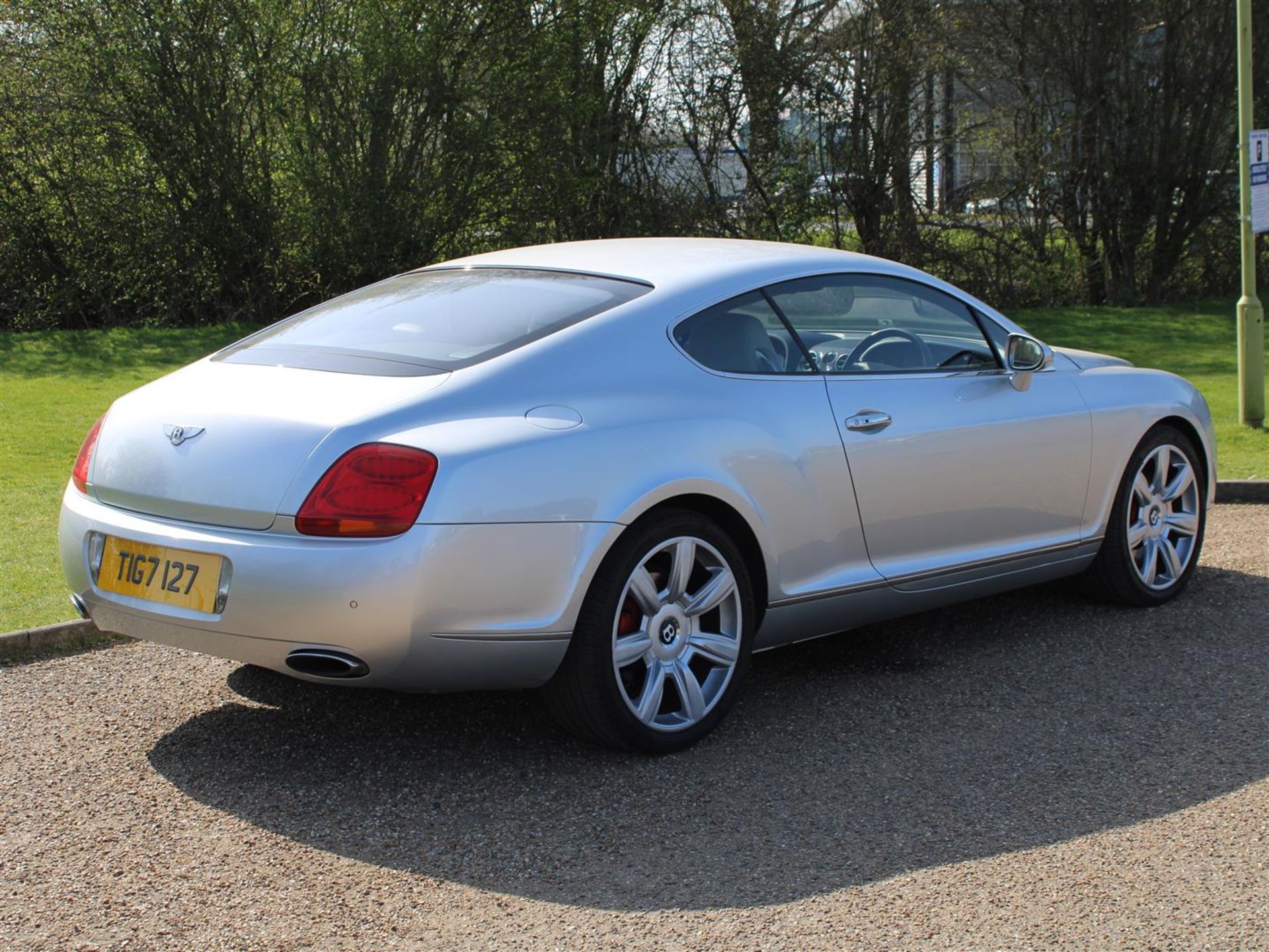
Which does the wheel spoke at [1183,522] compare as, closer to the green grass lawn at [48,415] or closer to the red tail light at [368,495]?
the red tail light at [368,495]

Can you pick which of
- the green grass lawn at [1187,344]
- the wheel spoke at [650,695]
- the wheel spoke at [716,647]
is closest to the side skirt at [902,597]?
the wheel spoke at [716,647]

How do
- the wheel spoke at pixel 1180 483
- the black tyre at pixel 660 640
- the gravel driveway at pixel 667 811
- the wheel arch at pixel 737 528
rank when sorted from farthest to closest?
the wheel spoke at pixel 1180 483, the wheel arch at pixel 737 528, the black tyre at pixel 660 640, the gravel driveway at pixel 667 811

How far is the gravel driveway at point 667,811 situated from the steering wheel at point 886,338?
1124 mm

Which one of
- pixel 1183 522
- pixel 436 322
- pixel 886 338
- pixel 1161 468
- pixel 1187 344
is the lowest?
pixel 1187 344

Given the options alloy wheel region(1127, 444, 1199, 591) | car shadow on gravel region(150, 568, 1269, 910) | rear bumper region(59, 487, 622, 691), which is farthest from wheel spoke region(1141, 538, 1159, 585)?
rear bumper region(59, 487, 622, 691)

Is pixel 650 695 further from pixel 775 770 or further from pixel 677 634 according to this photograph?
pixel 775 770

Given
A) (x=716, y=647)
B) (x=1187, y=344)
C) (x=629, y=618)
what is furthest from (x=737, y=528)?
(x=1187, y=344)

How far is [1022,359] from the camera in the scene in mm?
5793

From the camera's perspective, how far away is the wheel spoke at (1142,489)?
625cm

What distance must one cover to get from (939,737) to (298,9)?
1415 centimetres

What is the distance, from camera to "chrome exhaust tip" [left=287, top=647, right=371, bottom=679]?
405cm

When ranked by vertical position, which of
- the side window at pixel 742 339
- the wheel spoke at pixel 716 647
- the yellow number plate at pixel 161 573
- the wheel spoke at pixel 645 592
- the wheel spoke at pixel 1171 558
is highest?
the side window at pixel 742 339

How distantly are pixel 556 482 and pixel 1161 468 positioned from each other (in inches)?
128

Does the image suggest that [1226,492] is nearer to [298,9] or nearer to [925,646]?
[925,646]
